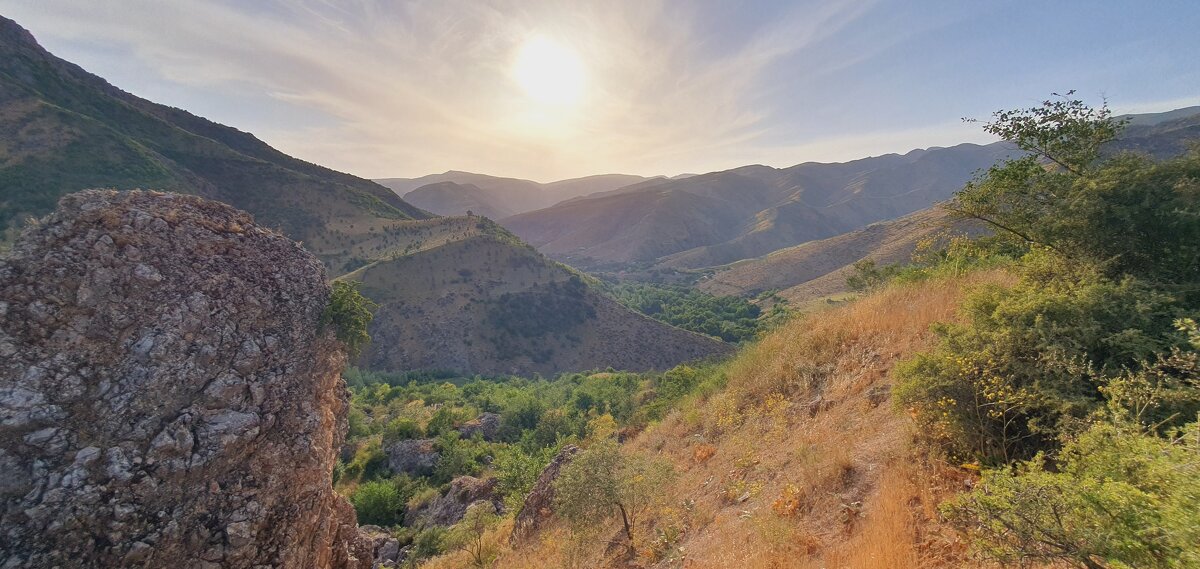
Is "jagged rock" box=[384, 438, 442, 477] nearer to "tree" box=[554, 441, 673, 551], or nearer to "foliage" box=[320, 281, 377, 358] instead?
"foliage" box=[320, 281, 377, 358]

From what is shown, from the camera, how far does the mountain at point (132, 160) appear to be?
122 ft

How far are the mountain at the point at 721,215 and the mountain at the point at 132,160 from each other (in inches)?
Result: 2935

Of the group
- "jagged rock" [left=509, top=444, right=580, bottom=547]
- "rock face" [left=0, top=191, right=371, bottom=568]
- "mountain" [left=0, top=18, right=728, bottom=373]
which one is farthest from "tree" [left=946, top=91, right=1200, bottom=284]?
"mountain" [left=0, top=18, right=728, bottom=373]

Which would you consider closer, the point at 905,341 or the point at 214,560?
the point at 214,560

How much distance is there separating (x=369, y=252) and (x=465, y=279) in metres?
12.3

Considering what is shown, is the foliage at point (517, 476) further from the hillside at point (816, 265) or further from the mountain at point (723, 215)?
the mountain at point (723, 215)

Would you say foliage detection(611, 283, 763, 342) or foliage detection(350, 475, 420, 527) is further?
foliage detection(611, 283, 763, 342)

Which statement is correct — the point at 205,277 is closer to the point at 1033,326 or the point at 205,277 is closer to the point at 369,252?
the point at 1033,326

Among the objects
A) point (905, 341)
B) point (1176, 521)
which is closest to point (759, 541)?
point (1176, 521)

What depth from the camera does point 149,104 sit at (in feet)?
218

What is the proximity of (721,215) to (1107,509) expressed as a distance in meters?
173

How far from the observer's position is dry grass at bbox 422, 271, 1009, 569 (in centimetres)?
418

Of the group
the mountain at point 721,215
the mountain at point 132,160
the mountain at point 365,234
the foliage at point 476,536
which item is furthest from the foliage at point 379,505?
the mountain at point 721,215

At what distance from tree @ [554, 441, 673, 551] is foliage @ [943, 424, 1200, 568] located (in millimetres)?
4515
